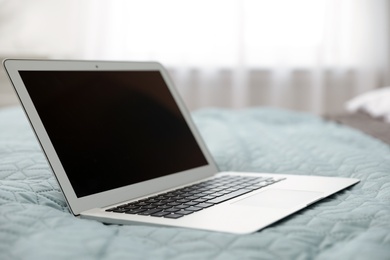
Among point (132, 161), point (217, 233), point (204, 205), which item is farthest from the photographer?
point (132, 161)

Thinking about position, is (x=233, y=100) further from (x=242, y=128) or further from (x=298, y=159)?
(x=298, y=159)

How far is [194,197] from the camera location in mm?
757

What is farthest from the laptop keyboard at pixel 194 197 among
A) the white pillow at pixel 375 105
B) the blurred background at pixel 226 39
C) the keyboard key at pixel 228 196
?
the blurred background at pixel 226 39

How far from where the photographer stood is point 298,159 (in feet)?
3.53


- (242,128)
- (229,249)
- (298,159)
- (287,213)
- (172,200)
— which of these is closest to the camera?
(229,249)

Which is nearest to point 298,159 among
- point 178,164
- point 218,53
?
point 178,164

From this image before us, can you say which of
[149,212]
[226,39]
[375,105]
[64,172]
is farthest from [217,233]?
[226,39]

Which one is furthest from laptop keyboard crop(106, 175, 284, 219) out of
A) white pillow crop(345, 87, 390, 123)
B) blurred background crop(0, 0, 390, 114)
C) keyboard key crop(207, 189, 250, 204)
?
blurred background crop(0, 0, 390, 114)

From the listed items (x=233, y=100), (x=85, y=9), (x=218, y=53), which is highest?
(x=85, y=9)

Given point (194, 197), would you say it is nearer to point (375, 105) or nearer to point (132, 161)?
point (132, 161)

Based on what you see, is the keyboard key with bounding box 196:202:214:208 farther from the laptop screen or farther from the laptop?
the laptop screen

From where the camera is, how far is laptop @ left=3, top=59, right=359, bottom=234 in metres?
0.67

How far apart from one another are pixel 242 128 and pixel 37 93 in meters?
0.83

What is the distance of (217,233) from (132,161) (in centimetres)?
30
